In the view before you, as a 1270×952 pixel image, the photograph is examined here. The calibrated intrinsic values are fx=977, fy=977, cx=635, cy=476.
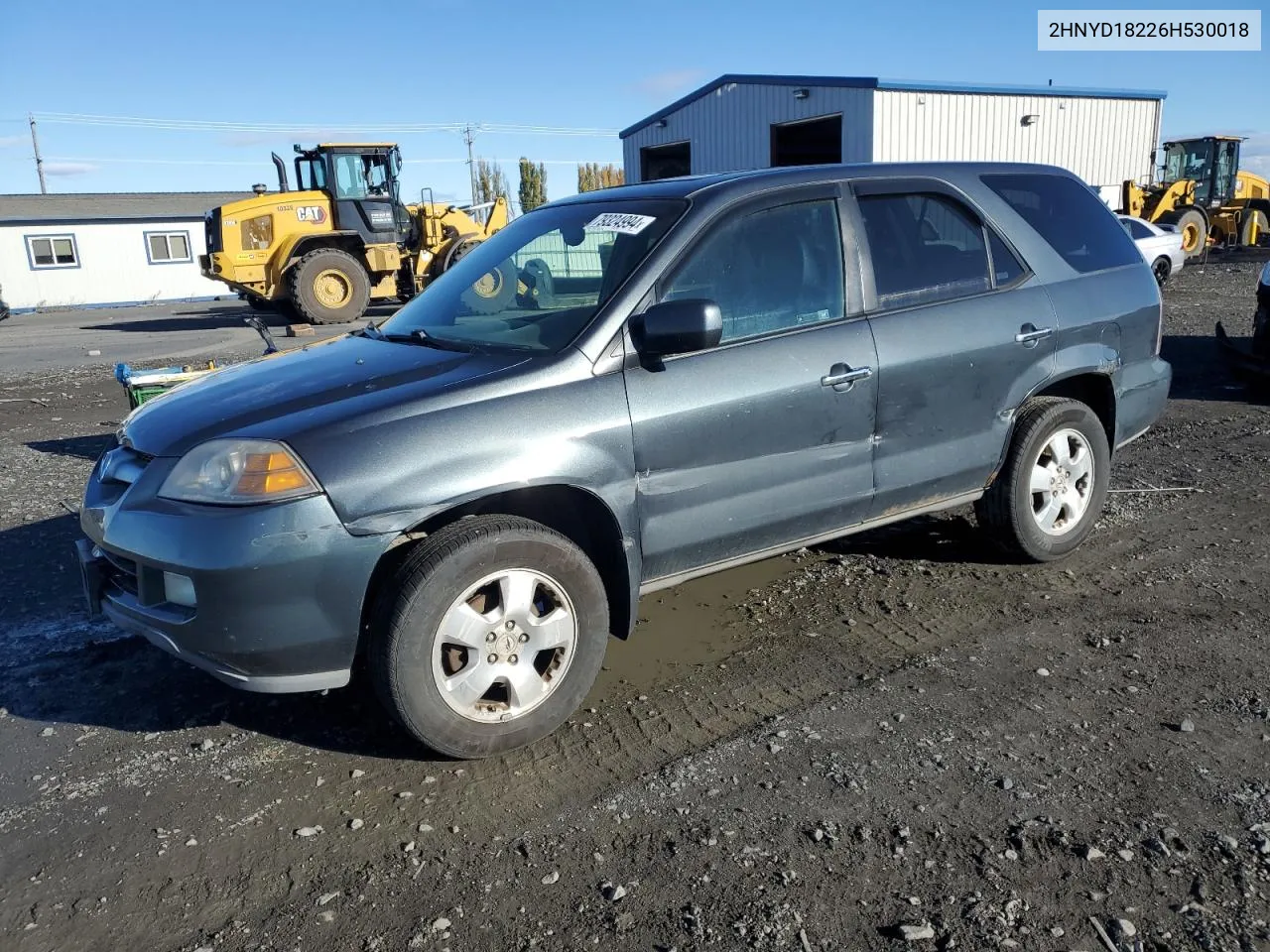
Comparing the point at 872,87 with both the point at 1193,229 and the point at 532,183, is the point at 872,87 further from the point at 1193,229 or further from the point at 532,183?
the point at 532,183

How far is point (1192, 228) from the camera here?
84.2 feet

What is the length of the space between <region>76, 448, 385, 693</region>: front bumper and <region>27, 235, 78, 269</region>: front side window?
37.5 metres

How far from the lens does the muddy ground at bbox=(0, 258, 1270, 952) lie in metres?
2.46

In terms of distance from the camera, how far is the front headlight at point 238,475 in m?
2.90

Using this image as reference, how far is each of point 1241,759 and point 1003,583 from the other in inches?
64.2

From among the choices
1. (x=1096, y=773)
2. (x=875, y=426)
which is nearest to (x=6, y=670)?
(x=875, y=426)

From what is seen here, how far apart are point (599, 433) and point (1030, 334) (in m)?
2.26

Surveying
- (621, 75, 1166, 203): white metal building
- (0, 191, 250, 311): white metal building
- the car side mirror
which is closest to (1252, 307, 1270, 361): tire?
the car side mirror

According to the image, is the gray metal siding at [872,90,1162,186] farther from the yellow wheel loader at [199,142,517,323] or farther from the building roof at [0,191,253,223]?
the building roof at [0,191,253,223]

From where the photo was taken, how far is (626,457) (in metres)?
3.34

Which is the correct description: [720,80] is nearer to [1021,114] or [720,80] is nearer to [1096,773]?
[1021,114]

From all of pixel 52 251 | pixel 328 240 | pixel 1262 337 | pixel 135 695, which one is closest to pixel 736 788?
pixel 135 695

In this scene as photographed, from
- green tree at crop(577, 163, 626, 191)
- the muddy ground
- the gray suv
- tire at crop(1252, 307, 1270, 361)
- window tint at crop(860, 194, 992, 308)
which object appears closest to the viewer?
the muddy ground

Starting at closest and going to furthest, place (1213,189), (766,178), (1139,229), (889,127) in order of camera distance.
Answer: (766,178) → (1139,229) → (889,127) → (1213,189)
